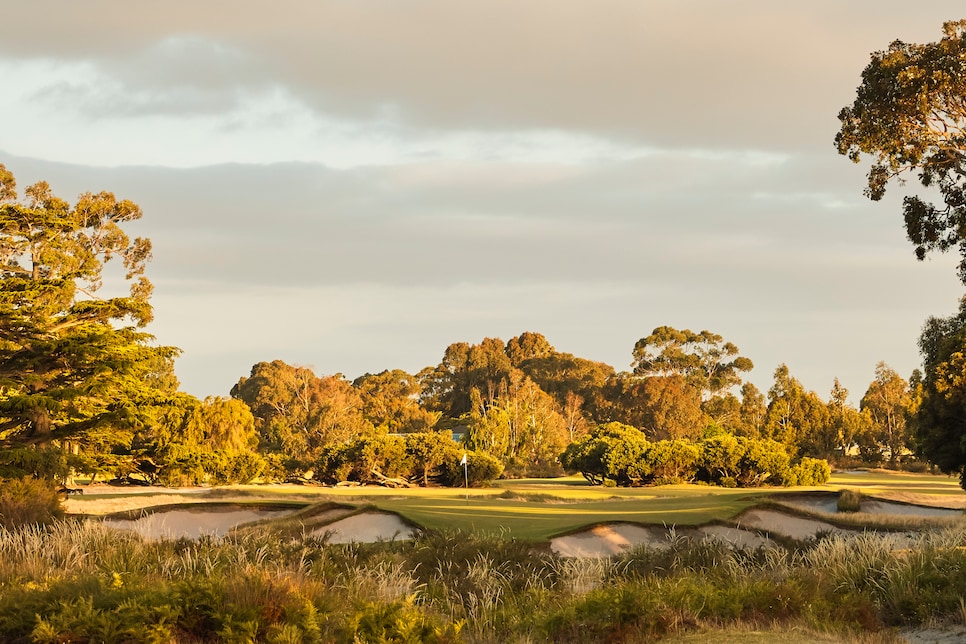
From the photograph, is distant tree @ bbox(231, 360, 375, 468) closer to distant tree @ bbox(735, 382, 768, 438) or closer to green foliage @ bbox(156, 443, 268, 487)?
green foliage @ bbox(156, 443, 268, 487)

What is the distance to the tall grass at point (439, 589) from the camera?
794 cm

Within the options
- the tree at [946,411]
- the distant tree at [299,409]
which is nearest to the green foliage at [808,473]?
the tree at [946,411]

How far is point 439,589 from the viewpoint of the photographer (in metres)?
11.2

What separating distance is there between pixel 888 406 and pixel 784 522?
55.5m

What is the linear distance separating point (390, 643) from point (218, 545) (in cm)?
505

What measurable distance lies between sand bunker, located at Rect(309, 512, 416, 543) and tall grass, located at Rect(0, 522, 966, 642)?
3.49 metres

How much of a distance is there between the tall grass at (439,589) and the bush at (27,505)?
109cm

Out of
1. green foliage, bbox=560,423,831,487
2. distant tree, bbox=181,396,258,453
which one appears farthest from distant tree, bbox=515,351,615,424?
distant tree, bbox=181,396,258,453

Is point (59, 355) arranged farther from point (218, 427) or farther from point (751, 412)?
point (751, 412)

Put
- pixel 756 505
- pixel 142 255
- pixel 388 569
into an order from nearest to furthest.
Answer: pixel 388 569 → pixel 756 505 → pixel 142 255

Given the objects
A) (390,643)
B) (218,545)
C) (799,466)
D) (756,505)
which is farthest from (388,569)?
(799,466)

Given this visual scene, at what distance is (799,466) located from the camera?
4259 cm

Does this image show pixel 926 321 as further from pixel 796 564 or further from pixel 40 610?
pixel 40 610

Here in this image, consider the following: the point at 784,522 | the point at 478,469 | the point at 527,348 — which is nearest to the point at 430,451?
the point at 478,469
